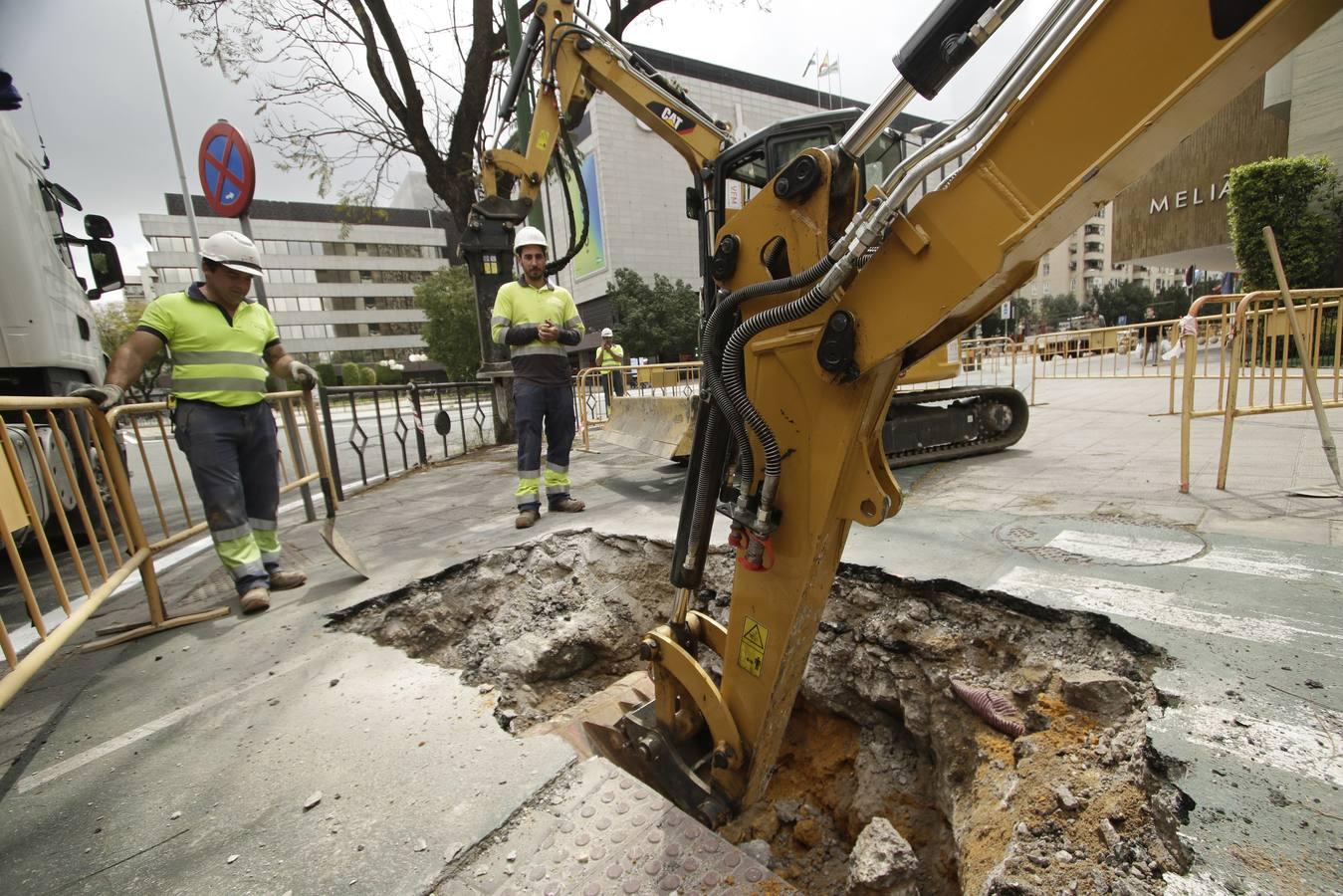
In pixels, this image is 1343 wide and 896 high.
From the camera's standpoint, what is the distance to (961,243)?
1.12m

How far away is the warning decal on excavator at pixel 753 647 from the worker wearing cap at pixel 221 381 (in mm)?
2770

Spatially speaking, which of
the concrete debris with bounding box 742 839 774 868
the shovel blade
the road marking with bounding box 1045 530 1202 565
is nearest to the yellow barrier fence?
the road marking with bounding box 1045 530 1202 565

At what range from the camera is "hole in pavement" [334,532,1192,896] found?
4.34ft

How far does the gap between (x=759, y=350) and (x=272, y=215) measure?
207 ft

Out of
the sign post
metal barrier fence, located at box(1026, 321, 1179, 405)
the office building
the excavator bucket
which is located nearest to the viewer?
the sign post

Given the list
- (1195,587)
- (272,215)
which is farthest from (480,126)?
(272,215)

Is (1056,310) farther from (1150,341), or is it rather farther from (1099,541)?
(1099,541)

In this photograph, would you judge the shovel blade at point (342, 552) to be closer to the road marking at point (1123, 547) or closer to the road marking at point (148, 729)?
the road marking at point (148, 729)

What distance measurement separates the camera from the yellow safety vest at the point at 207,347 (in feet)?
10.2

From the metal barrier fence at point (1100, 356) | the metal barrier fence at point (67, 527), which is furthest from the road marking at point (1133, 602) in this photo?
the metal barrier fence at point (1100, 356)

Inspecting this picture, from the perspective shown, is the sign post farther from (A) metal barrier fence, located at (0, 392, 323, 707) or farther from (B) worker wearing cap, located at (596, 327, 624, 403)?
(B) worker wearing cap, located at (596, 327, 624, 403)

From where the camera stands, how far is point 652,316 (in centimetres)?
3559

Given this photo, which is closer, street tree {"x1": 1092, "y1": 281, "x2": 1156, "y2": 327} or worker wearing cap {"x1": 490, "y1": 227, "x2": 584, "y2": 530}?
worker wearing cap {"x1": 490, "y1": 227, "x2": 584, "y2": 530}

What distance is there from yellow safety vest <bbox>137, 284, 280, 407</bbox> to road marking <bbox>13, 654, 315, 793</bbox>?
64.0 inches
